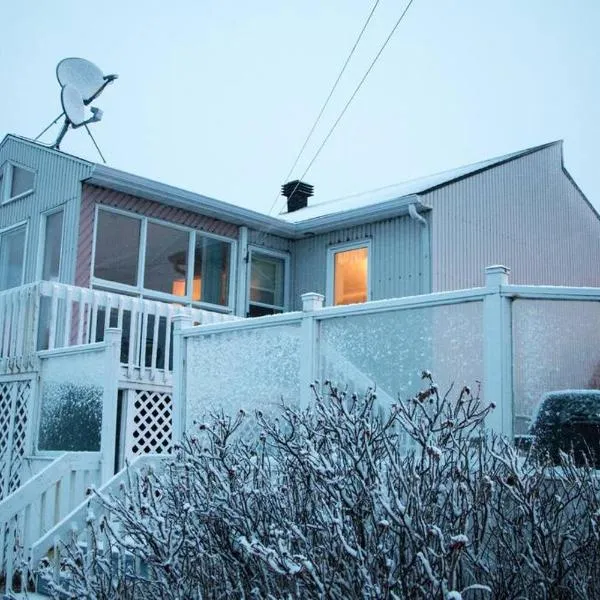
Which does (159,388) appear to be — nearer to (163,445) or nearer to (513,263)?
(163,445)

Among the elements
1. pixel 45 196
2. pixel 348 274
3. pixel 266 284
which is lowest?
pixel 266 284

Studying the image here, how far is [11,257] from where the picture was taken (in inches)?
546

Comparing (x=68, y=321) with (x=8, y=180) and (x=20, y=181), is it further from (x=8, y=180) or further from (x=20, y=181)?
(x=8, y=180)

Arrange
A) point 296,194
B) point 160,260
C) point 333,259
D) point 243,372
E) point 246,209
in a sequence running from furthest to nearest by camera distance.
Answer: point 296,194 < point 333,259 < point 246,209 < point 160,260 < point 243,372

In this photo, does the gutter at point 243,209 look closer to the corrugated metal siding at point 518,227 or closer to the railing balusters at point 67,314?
the corrugated metal siding at point 518,227

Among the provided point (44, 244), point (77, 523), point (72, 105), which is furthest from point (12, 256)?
point (77, 523)

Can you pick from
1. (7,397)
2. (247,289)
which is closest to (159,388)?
(7,397)

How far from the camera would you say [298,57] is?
19100 cm

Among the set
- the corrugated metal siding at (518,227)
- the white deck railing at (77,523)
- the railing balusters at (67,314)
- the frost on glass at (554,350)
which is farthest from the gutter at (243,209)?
the frost on glass at (554,350)

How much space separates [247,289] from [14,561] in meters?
7.01

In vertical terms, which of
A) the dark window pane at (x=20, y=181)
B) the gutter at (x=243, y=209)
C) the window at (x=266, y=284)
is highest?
the dark window pane at (x=20, y=181)

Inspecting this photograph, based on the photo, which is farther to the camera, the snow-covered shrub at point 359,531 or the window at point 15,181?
the window at point 15,181

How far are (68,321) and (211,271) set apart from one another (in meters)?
3.97

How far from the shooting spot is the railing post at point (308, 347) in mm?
6602
